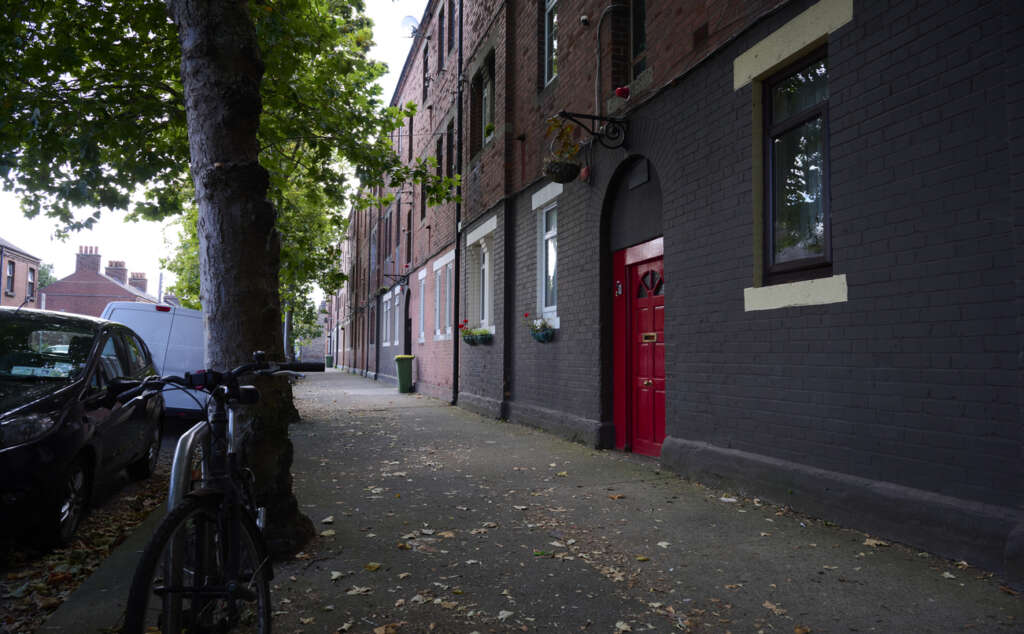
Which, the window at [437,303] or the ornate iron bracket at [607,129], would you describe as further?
the window at [437,303]

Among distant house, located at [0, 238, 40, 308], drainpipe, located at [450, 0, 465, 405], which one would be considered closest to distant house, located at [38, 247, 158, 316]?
distant house, located at [0, 238, 40, 308]

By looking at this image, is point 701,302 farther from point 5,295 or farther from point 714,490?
point 5,295

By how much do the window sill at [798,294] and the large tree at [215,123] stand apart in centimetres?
409

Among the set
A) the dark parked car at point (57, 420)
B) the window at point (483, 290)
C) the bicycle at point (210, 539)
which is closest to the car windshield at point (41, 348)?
the dark parked car at point (57, 420)

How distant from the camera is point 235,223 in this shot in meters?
4.27

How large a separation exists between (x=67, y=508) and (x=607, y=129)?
7024 mm

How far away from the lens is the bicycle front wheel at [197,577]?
224 centimetres

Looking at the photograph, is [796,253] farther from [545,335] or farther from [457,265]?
[457,265]

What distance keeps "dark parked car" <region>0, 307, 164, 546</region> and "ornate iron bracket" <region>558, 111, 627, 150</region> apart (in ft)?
19.7

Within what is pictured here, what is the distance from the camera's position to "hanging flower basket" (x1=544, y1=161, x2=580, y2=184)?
9508 millimetres

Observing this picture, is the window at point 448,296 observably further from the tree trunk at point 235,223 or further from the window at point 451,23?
the tree trunk at point 235,223

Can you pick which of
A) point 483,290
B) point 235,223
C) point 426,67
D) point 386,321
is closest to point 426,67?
point 426,67

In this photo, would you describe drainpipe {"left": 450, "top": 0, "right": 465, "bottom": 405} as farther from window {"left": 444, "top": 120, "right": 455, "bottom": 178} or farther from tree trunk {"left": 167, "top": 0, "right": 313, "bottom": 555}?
tree trunk {"left": 167, "top": 0, "right": 313, "bottom": 555}

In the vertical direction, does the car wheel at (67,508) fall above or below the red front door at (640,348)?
below
